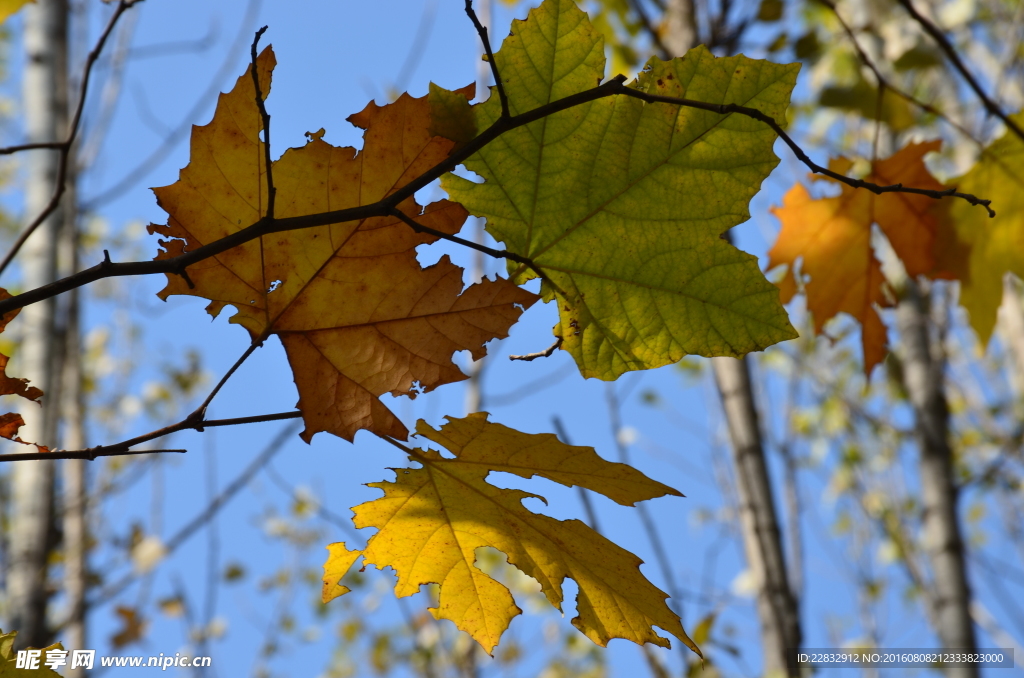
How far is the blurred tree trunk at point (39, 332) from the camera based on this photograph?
6.35 ft

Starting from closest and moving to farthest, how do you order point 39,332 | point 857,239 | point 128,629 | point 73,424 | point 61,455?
point 61,455
point 857,239
point 39,332
point 73,424
point 128,629

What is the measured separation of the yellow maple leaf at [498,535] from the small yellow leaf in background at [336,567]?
A: 5cm

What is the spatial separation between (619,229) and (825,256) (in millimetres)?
683

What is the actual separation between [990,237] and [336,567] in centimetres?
→ 109

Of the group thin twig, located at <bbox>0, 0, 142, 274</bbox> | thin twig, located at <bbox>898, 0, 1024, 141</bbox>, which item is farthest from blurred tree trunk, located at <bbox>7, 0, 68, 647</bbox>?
thin twig, located at <bbox>898, 0, 1024, 141</bbox>

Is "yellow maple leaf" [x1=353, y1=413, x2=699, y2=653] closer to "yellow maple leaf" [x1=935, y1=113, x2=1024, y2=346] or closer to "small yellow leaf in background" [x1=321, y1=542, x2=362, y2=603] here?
"small yellow leaf in background" [x1=321, y1=542, x2=362, y2=603]

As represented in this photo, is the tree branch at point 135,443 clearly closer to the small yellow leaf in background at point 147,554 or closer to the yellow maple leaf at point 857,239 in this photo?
the yellow maple leaf at point 857,239

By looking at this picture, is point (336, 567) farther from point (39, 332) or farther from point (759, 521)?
point (39, 332)

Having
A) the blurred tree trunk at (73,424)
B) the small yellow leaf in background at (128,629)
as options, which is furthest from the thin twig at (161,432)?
the small yellow leaf in background at (128,629)

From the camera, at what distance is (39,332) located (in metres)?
2.21

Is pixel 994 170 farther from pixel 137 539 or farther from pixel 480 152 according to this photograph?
pixel 137 539

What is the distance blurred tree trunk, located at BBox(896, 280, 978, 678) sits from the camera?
2.18 m

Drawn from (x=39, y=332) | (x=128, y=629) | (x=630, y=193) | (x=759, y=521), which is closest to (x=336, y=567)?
(x=630, y=193)

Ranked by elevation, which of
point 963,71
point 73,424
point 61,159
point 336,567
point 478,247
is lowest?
point 336,567
